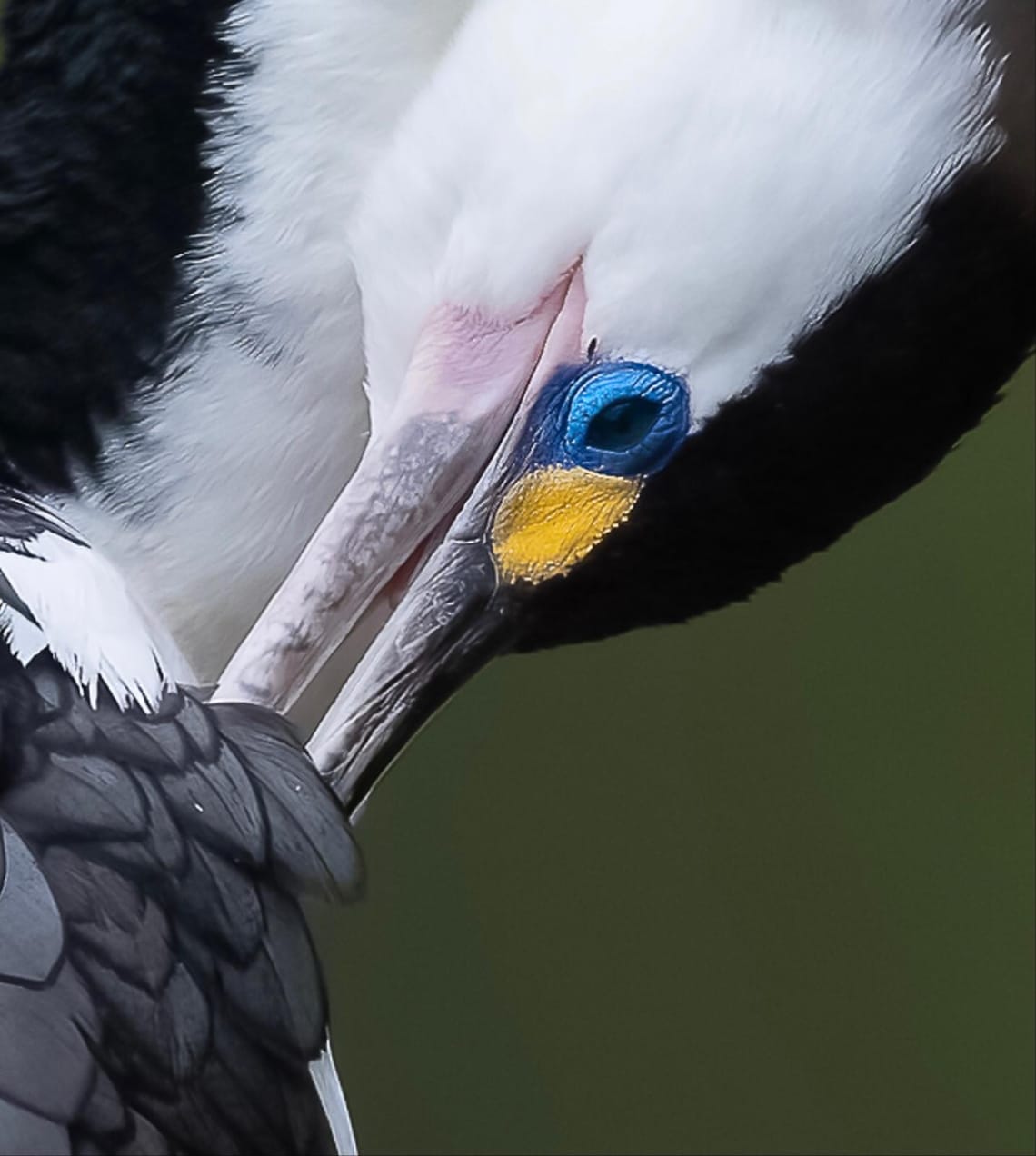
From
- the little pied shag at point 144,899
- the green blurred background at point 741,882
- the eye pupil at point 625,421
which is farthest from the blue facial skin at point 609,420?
the green blurred background at point 741,882

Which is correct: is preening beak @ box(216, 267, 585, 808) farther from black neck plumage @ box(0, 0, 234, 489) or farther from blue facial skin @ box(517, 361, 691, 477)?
black neck plumage @ box(0, 0, 234, 489)

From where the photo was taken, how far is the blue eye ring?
847 millimetres

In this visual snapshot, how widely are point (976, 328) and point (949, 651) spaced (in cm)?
115

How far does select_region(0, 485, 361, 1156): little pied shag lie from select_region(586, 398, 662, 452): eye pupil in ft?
0.59

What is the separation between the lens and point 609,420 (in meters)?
0.86

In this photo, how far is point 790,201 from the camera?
32.7 inches

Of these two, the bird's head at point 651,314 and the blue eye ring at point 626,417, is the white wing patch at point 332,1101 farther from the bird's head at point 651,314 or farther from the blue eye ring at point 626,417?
the blue eye ring at point 626,417

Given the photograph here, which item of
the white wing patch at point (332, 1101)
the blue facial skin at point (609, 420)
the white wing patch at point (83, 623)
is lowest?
the white wing patch at point (332, 1101)

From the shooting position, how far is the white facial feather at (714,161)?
831mm

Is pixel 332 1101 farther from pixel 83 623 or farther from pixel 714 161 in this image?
pixel 714 161

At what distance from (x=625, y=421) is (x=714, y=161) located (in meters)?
0.11

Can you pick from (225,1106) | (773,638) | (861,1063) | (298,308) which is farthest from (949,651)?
(225,1106)

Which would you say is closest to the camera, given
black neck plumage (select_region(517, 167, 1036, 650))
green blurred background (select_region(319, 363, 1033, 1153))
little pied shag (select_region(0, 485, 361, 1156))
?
little pied shag (select_region(0, 485, 361, 1156))

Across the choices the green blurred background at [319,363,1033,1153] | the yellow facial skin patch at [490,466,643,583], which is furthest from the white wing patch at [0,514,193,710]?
the green blurred background at [319,363,1033,1153]
